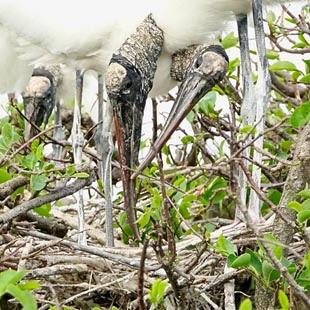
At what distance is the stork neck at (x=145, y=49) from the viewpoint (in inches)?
116

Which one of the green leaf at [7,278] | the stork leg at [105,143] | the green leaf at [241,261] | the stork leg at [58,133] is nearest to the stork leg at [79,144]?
the stork leg at [105,143]

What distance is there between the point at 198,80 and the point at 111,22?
392mm

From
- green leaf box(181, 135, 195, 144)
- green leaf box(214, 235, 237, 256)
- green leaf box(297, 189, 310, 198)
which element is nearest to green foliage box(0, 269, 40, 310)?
green leaf box(214, 235, 237, 256)

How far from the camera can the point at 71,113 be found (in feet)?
13.3

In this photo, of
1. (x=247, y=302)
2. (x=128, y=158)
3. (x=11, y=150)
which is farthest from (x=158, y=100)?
(x=247, y=302)

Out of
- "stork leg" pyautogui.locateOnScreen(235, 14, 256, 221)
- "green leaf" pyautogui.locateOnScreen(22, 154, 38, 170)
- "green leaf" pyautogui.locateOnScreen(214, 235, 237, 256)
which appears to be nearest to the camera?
"green leaf" pyautogui.locateOnScreen(214, 235, 237, 256)

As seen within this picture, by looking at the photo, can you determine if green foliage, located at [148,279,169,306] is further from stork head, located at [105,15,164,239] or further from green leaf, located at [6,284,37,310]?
stork head, located at [105,15,164,239]

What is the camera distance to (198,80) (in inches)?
113

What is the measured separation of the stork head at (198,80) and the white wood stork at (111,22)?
0.50 ft

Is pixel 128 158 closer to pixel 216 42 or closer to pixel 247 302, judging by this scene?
pixel 216 42

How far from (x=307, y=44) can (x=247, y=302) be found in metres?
1.32

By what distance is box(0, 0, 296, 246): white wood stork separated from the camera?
3.07m

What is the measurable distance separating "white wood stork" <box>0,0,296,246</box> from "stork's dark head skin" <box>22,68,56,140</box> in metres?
0.52

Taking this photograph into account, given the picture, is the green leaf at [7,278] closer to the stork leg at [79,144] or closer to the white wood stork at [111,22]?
the stork leg at [79,144]
